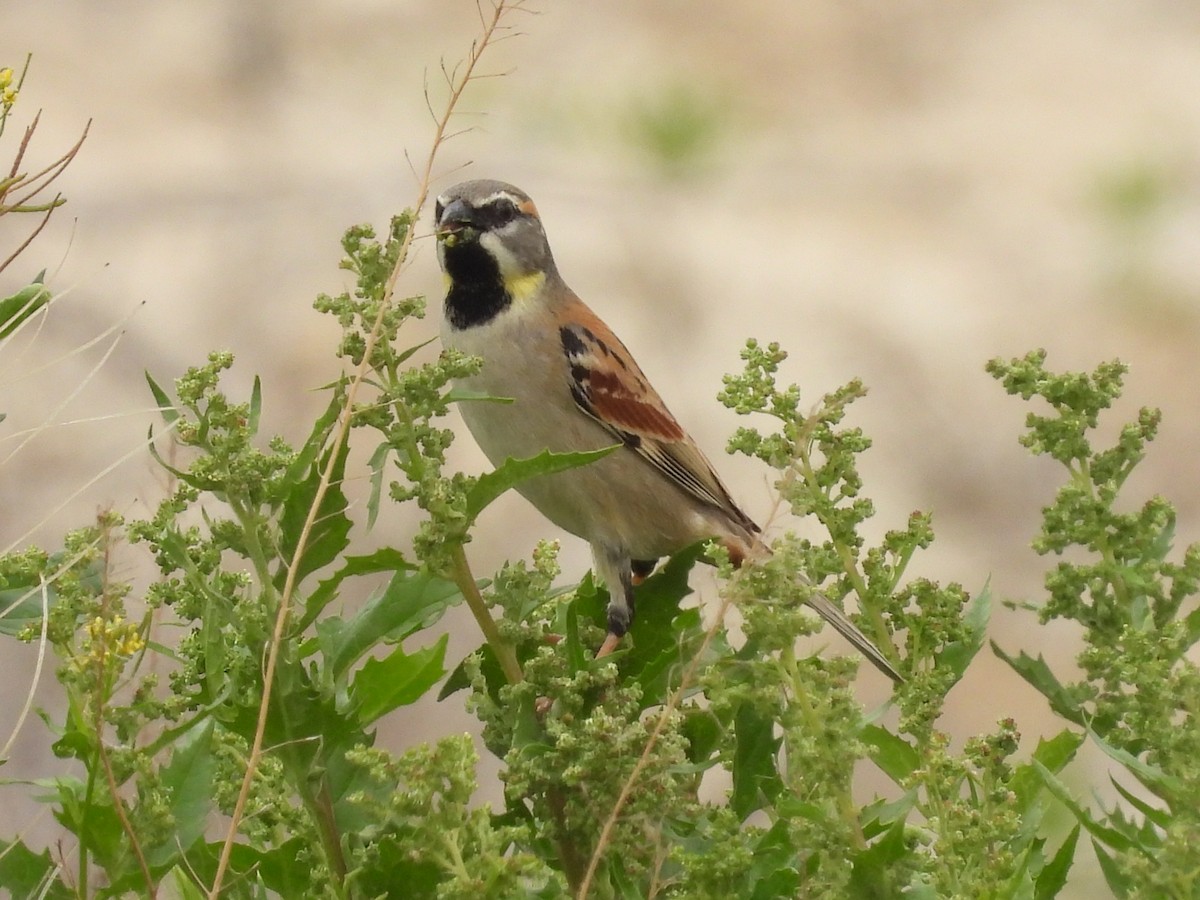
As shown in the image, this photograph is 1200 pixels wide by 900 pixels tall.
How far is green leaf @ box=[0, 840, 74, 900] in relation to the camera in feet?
6.54

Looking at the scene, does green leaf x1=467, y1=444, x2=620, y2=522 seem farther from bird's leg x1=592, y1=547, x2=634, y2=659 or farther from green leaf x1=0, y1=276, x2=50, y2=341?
green leaf x1=0, y1=276, x2=50, y2=341

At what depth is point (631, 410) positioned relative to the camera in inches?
166

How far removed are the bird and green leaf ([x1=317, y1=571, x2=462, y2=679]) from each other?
175cm

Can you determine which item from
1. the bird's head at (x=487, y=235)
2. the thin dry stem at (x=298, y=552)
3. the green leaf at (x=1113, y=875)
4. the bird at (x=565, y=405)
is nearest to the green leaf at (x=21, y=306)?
the thin dry stem at (x=298, y=552)

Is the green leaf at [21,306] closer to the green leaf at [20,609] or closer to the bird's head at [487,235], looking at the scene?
the green leaf at [20,609]

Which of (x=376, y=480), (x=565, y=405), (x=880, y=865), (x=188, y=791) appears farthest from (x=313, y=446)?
(x=565, y=405)

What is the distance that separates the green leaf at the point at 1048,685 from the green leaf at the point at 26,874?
1.14m

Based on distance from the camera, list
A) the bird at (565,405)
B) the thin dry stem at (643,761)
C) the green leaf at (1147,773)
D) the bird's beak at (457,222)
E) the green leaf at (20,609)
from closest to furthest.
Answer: the thin dry stem at (643,761)
the green leaf at (1147,773)
the green leaf at (20,609)
the bird at (565,405)
the bird's beak at (457,222)

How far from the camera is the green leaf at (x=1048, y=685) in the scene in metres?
2.21

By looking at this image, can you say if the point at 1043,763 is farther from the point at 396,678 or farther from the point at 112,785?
the point at 112,785

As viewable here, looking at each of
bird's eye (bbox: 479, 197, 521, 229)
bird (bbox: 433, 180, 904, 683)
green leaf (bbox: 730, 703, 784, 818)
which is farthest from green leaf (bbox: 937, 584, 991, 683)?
bird's eye (bbox: 479, 197, 521, 229)

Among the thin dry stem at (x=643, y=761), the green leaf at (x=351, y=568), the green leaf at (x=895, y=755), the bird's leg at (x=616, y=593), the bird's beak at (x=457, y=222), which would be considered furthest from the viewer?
the bird's beak at (x=457, y=222)

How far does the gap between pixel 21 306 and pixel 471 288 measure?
2.06 m

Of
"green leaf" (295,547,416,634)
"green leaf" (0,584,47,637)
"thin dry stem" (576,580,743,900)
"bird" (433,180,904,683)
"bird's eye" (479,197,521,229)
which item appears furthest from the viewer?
"bird's eye" (479,197,521,229)
